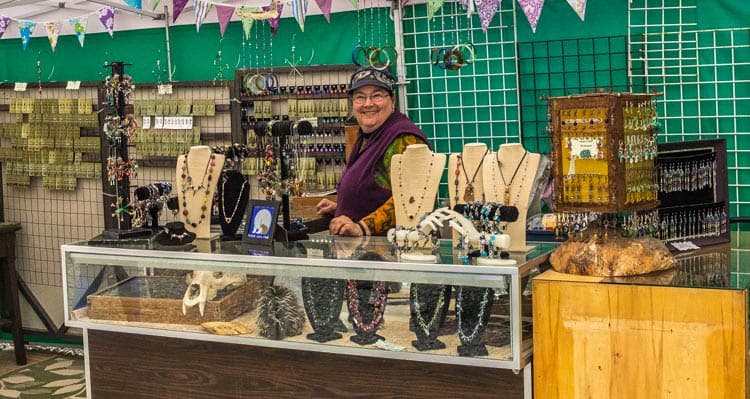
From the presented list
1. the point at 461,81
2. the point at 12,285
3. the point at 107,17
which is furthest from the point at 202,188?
the point at 12,285

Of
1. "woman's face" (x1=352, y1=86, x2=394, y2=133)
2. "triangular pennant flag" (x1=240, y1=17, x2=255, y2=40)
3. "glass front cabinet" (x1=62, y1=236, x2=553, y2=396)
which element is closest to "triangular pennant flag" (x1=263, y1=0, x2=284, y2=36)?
"triangular pennant flag" (x1=240, y1=17, x2=255, y2=40)

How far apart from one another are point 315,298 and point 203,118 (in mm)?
3868

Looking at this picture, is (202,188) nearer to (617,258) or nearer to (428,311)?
(428,311)

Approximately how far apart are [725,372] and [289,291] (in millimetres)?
1497

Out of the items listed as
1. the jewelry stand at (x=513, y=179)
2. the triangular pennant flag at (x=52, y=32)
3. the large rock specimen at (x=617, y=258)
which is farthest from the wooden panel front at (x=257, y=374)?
the triangular pennant flag at (x=52, y=32)

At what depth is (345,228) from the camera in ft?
12.4

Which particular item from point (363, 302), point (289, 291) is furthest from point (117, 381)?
point (363, 302)

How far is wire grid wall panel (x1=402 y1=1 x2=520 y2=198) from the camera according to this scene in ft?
19.1

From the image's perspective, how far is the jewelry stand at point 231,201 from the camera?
3.87 m

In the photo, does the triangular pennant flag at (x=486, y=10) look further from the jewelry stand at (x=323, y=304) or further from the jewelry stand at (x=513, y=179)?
the jewelry stand at (x=323, y=304)

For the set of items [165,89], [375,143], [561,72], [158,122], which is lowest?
[375,143]

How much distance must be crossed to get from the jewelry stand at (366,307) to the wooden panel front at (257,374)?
91 mm

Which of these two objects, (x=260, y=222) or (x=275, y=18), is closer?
(x=260, y=222)

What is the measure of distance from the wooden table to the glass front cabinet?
11.8 feet
